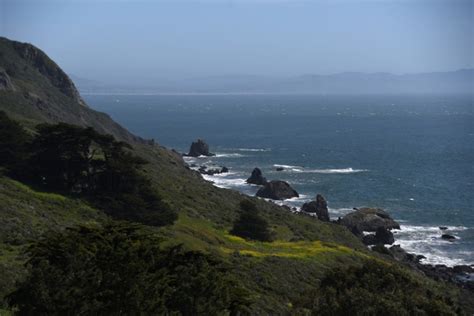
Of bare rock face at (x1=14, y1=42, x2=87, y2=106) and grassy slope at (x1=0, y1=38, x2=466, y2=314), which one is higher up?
bare rock face at (x1=14, y1=42, x2=87, y2=106)

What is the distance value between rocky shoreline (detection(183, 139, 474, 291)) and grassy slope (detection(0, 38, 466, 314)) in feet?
13.7

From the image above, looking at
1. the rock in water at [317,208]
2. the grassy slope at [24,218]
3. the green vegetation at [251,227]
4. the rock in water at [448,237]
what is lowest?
the rock in water at [448,237]

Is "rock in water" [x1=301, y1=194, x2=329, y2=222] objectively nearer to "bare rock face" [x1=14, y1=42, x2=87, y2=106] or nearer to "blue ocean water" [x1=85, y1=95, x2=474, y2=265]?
"blue ocean water" [x1=85, y1=95, x2=474, y2=265]

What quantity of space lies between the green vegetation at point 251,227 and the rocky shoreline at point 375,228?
13.1 metres

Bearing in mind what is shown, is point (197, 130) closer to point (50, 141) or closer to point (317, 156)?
point (317, 156)

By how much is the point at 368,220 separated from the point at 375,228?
1583 mm

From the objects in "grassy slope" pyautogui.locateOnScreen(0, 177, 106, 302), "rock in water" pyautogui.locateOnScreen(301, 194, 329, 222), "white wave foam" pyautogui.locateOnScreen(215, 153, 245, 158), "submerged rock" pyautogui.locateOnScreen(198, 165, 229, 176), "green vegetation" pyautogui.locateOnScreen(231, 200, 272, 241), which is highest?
"grassy slope" pyautogui.locateOnScreen(0, 177, 106, 302)

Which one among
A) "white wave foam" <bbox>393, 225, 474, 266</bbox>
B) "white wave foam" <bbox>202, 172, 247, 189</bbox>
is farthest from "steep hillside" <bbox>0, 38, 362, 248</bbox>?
"white wave foam" <bbox>393, 225, 474, 266</bbox>

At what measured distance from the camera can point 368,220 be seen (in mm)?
69250

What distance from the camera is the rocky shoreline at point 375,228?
53.2 m

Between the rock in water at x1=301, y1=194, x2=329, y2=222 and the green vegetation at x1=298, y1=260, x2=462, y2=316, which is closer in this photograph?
the green vegetation at x1=298, y1=260, x2=462, y2=316

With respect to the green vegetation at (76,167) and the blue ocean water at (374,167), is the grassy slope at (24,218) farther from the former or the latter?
the blue ocean water at (374,167)

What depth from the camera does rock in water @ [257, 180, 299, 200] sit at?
83938mm

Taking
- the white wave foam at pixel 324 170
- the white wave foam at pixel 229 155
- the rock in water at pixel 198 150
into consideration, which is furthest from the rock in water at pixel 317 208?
the rock in water at pixel 198 150
